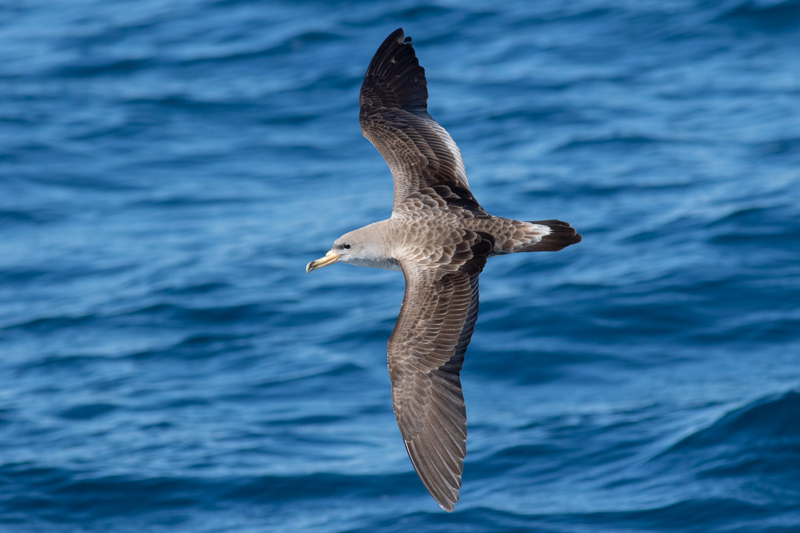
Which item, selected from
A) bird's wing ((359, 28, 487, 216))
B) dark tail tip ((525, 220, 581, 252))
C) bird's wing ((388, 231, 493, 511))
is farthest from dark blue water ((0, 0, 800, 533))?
bird's wing ((359, 28, 487, 216))

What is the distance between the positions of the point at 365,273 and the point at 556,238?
6.99m

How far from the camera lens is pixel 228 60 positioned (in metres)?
19.7

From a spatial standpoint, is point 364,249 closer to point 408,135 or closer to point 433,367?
point 433,367

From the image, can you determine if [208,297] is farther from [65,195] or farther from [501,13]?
[501,13]

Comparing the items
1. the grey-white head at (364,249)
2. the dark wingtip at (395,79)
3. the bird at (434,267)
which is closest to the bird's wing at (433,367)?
the bird at (434,267)

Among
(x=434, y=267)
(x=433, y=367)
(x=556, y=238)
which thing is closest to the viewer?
(x=433, y=367)

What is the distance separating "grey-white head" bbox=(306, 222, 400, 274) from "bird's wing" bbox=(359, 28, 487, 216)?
60 centimetres

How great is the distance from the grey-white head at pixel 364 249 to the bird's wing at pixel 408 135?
60cm

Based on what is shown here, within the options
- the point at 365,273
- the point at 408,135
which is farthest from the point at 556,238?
the point at 365,273

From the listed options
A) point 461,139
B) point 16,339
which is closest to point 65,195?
point 16,339

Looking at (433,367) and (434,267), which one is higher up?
(434,267)

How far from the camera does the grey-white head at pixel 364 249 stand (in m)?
8.00

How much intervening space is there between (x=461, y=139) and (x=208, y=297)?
5004 mm

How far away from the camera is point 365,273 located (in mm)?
14797
